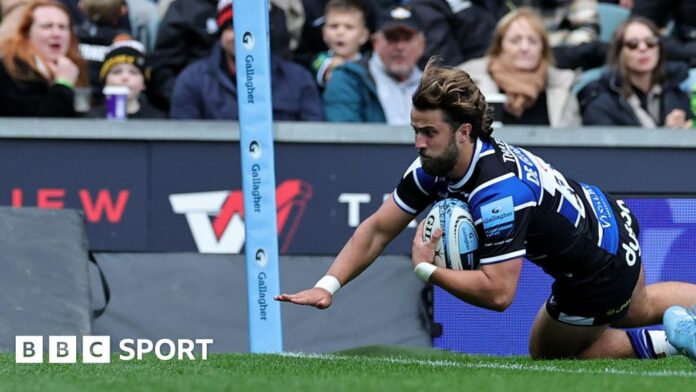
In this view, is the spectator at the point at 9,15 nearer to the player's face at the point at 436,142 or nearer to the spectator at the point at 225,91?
the spectator at the point at 225,91

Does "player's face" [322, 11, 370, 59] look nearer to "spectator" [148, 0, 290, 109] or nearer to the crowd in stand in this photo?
the crowd in stand

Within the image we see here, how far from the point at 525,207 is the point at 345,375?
1.35 m

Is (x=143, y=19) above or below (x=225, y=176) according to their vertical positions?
above

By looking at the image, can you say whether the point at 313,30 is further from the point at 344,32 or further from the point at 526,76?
the point at 526,76

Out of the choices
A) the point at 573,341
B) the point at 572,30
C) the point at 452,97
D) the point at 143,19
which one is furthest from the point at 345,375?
the point at 572,30

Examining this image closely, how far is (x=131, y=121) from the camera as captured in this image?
1127cm

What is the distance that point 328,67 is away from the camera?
43.1 ft

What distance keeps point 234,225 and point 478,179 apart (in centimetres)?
378

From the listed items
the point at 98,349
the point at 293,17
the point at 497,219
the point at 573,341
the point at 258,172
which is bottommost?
the point at 98,349

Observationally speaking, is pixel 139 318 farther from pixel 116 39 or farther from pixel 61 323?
pixel 116 39

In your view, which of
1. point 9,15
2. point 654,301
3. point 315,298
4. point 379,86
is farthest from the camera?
point 9,15

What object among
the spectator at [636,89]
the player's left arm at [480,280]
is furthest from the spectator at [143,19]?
the player's left arm at [480,280]

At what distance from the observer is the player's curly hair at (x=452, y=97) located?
26.1ft

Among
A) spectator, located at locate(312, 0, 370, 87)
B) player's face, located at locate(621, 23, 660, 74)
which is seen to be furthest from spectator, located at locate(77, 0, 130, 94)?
player's face, located at locate(621, 23, 660, 74)
